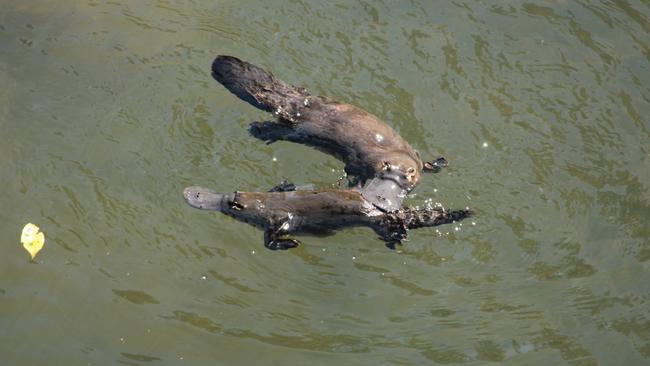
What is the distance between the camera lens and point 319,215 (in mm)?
5801

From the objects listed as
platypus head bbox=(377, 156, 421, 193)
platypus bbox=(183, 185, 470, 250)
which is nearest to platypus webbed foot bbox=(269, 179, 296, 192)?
platypus bbox=(183, 185, 470, 250)

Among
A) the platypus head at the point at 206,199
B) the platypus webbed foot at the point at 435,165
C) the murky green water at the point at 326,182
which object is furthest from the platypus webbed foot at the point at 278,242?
the platypus webbed foot at the point at 435,165

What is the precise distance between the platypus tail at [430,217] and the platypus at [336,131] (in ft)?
0.43

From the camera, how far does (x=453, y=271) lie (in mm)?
6434

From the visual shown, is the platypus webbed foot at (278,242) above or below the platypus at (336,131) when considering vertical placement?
below

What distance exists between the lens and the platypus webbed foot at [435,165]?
22.7ft

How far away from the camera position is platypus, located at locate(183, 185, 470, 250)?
581cm

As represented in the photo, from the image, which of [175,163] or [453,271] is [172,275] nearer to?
[175,163]

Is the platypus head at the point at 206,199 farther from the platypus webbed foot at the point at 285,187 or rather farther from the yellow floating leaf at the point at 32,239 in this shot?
the yellow floating leaf at the point at 32,239

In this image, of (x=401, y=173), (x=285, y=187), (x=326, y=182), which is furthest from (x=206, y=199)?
(x=401, y=173)

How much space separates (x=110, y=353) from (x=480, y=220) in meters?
3.13

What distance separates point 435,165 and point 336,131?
3.08 feet

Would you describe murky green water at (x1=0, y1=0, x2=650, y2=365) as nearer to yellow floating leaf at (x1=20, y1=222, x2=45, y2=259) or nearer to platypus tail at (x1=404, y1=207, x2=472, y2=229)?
yellow floating leaf at (x1=20, y1=222, x2=45, y2=259)

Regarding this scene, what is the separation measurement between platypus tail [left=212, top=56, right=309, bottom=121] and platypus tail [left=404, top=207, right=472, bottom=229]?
1.55 metres
